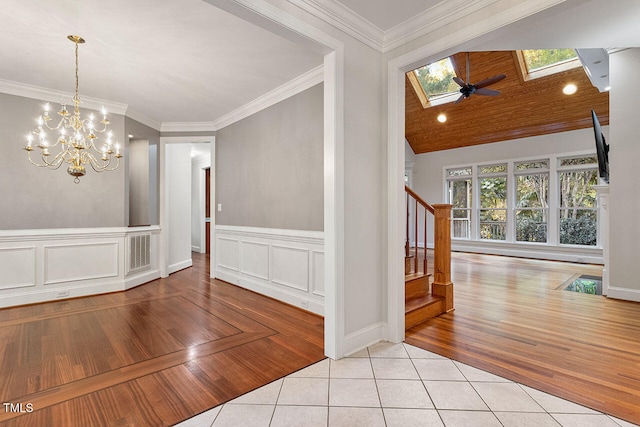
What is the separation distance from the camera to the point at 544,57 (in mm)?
5922

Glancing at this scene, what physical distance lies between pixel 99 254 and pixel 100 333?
187 centimetres

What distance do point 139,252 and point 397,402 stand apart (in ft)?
14.8

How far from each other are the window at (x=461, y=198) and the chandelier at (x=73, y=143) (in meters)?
8.19

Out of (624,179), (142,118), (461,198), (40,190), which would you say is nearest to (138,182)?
(142,118)

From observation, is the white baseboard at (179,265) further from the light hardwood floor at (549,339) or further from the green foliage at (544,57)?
the green foliage at (544,57)

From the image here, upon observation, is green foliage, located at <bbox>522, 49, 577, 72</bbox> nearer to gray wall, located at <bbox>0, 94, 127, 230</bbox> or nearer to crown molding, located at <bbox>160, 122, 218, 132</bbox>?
crown molding, located at <bbox>160, 122, 218, 132</bbox>

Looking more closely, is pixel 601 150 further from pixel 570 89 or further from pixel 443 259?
pixel 443 259

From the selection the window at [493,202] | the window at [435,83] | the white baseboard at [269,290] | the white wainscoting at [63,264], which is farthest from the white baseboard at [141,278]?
the window at [493,202]

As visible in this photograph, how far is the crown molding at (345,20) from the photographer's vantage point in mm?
2303

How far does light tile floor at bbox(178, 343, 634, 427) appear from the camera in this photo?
172cm

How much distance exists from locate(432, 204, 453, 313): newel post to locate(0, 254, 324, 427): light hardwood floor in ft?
4.87

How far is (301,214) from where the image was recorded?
3766 mm

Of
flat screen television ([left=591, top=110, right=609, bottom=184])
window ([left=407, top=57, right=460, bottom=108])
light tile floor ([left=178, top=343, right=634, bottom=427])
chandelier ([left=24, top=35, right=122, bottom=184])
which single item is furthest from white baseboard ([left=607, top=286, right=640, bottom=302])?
chandelier ([left=24, top=35, right=122, bottom=184])

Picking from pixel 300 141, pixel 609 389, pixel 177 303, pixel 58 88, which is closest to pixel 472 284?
pixel 609 389
